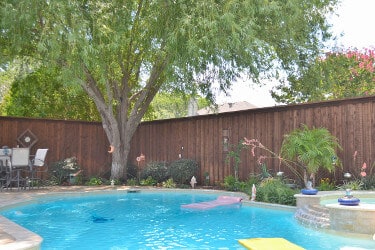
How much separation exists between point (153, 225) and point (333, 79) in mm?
9689

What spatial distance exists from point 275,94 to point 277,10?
20.1 feet

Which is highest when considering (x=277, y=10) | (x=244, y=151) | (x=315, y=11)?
(x=315, y=11)

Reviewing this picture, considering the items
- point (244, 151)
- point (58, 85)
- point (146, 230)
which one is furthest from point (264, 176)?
point (58, 85)

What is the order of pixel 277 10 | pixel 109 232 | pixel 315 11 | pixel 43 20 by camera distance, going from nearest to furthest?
pixel 109 232 → pixel 277 10 → pixel 43 20 → pixel 315 11

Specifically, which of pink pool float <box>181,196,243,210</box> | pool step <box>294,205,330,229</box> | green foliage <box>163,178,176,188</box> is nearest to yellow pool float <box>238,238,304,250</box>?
pool step <box>294,205,330,229</box>

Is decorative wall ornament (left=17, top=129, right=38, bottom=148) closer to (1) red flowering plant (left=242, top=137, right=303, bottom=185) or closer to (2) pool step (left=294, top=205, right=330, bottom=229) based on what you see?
(1) red flowering plant (left=242, top=137, right=303, bottom=185)

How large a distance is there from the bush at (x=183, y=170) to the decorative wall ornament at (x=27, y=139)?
182 inches

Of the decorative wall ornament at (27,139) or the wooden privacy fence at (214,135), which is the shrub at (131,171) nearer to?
the wooden privacy fence at (214,135)

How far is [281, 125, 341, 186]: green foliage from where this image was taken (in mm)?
8820

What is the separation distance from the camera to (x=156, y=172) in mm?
13195

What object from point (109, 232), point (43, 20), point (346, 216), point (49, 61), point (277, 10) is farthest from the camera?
point (43, 20)

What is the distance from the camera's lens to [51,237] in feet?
19.7

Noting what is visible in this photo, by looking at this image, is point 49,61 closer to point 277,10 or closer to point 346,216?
point 277,10

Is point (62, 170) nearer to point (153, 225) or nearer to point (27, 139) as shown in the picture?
point (27, 139)
